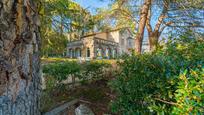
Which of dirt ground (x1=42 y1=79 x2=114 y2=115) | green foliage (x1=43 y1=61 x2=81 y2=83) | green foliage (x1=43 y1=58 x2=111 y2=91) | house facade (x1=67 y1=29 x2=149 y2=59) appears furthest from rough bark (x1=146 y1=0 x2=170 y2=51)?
house facade (x1=67 y1=29 x2=149 y2=59)

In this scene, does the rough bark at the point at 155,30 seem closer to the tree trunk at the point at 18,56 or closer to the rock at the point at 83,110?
the rock at the point at 83,110

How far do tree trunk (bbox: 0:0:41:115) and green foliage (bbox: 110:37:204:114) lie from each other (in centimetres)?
139

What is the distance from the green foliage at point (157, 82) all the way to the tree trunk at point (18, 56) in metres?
1.39

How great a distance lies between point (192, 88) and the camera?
6.56ft

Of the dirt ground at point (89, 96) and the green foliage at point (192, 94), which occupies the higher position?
the green foliage at point (192, 94)

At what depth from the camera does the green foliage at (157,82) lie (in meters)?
2.48

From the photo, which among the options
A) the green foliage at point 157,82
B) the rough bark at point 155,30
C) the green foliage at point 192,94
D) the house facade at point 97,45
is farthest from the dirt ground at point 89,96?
the house facade at point 97,45

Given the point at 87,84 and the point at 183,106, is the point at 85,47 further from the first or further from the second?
the point at 183,106

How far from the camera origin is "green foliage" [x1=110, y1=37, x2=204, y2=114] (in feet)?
8.12

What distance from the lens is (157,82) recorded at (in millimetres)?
2895

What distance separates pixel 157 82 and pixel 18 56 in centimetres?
192

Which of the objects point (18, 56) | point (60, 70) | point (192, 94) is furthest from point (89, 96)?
point (18, 56)

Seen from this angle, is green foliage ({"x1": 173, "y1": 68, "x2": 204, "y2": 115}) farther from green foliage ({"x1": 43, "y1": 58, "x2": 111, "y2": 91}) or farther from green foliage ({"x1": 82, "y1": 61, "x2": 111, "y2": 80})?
green foliage ({"x1": 82, "y1": 61, "x2": 111, "y2": 80})

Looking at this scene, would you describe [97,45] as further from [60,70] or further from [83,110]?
[83,110]
